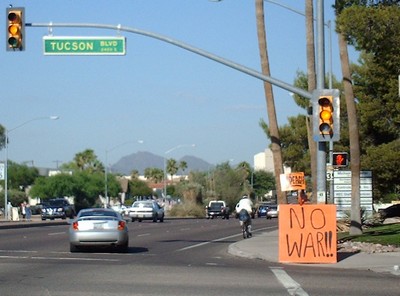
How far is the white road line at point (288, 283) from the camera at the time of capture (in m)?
15.4

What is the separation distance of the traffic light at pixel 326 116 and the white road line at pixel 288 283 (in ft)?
13.3

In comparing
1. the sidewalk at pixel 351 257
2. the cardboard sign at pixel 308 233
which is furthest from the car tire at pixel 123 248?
the cardboard sign at pixel 308 233

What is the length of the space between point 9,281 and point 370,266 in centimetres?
920

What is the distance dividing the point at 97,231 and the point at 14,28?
7.17m

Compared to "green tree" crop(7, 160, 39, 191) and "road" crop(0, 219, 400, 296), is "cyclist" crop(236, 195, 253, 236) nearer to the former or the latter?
"road" crop(0, 219, 400, 296)

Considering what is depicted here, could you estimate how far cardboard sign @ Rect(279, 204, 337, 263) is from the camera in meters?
22.2

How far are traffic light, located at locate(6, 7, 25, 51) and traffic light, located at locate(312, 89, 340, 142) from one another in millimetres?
8037

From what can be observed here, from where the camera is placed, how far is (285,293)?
15.3 m

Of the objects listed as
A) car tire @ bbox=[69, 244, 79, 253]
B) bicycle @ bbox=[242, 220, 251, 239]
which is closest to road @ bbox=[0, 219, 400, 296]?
car tire @ bbox=[69, 244, 79, 253]

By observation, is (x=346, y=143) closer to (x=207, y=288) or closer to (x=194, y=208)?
(x=207, y=288)

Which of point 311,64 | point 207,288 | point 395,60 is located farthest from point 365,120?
point 207,288

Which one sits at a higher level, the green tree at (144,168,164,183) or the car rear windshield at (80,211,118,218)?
the green tree at (144,168,164,183)

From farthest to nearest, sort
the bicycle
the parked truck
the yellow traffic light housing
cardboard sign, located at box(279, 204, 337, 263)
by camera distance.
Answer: the parked truck, the bicycle, the yellow traffic light housing, cardboard sign, located at box(279, 204, 337, 263)

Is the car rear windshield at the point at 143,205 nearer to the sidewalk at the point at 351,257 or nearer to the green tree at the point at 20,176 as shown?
the sidewalk at the point at 351,257
